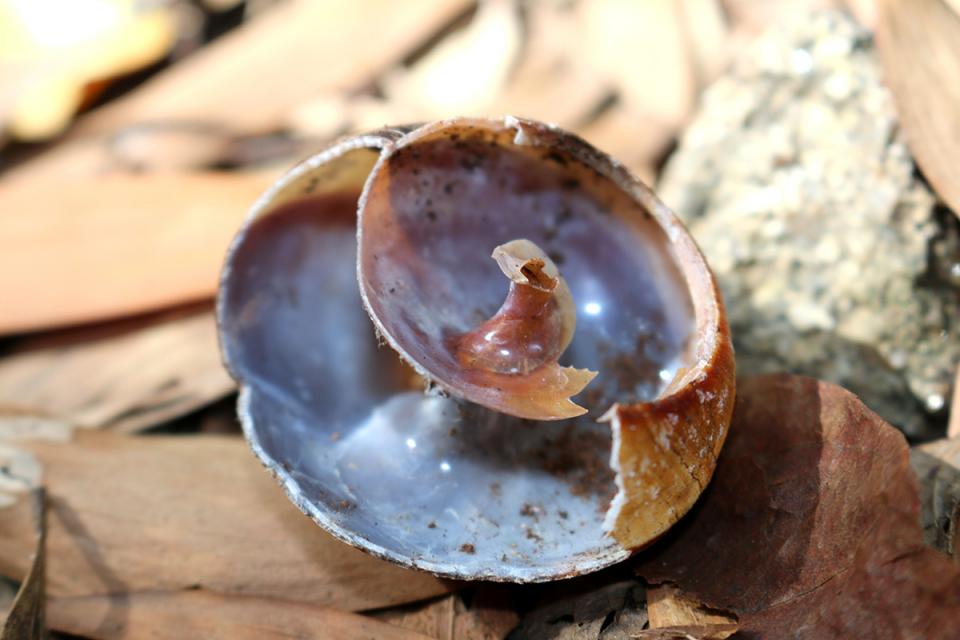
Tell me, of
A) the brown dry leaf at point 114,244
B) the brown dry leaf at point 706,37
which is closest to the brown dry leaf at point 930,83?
the brown dry leaf at point 706,37

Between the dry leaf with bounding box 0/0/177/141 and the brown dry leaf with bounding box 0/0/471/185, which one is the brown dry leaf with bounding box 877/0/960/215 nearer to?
the brown dry leaf with bounding box 0/0/471/185

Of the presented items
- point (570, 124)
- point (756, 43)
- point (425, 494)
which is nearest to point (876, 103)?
point (756, 43)

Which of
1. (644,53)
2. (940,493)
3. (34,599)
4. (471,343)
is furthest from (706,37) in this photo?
(34,599)

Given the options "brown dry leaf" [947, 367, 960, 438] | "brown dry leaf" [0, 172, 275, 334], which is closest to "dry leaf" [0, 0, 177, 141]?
"brown dry leaf" [0, 172, 275, 334]

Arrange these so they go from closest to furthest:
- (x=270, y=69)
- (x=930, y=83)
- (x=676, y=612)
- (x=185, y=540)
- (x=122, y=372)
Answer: (x=676, y=612) < (x=185, y=540) < (x=930, y=83) < (x=122, y=372) < (x=270, y=69)

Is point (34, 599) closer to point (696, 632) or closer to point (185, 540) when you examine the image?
point (185, 540)

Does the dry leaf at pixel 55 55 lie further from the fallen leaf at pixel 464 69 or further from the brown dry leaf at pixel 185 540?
the brown dry leaf at pixel 185 540
